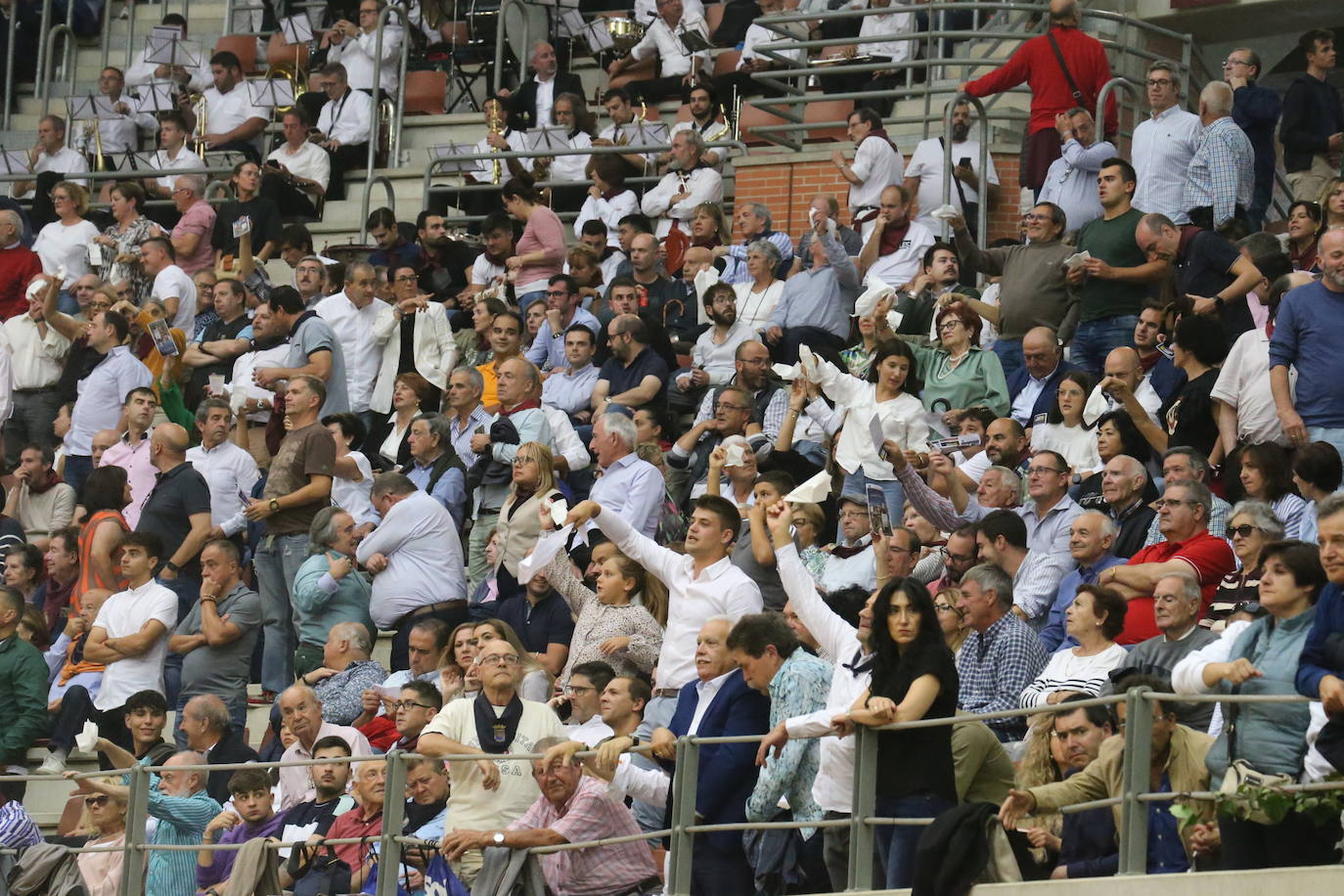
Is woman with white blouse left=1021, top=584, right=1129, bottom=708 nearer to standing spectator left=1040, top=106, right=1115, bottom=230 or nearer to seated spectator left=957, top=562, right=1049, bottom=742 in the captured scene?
seated spectator left=957, top=562, right=1049, bottom=742

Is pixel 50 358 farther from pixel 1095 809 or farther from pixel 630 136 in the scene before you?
pixel 1095 809

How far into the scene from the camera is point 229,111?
21.2 m

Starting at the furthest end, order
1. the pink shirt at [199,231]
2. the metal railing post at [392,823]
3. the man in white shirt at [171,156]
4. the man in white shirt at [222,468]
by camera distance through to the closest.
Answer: the man in white shirt at [171,156], the pink shirt at [199,231], the man in white shirt at [222,468], the metal railing post at [392,823]

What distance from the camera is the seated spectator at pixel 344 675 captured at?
1227 cm

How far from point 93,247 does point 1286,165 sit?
8591 millimetres

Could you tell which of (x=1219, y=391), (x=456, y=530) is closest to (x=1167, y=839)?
(x=1219, y=391)

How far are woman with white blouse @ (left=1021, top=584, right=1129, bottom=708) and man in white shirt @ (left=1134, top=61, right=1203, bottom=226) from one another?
6122mm

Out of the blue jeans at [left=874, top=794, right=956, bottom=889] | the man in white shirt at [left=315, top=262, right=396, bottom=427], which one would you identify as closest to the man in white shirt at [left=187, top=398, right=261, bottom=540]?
the man in white shirt at [left=315, top=262, right=396, bottom=427]

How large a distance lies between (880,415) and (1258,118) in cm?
440

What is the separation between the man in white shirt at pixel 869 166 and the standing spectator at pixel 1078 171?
125 centimetres

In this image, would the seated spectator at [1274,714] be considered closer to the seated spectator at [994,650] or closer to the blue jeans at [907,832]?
the blue jeans at [907,832]

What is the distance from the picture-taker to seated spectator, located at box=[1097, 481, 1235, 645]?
9.98 meters

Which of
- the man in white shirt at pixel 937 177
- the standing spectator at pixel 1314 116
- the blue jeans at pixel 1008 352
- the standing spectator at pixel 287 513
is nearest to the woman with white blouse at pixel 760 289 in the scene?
the man in white shirt at pixel 937 177

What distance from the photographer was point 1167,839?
8180mm
